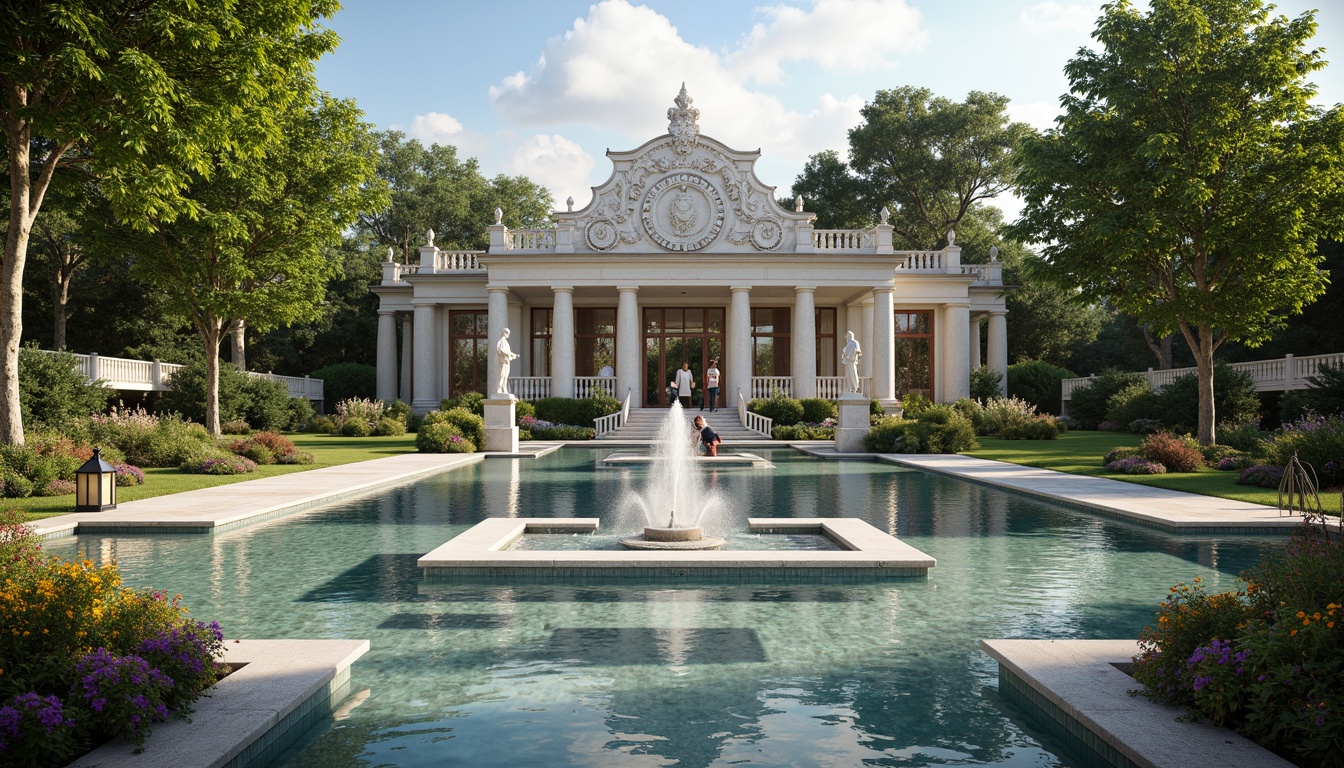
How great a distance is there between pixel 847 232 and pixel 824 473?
19.1m

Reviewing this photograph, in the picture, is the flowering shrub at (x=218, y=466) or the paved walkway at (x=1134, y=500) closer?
the paved walkway at (x=1134, y=500)

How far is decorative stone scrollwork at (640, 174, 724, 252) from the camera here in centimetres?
3391

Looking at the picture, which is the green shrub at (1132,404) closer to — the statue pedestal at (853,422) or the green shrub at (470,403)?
the statue pedestal at (853,422)

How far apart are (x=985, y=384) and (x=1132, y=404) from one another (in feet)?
21.5

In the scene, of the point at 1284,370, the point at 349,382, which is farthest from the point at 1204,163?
the point at 349,382

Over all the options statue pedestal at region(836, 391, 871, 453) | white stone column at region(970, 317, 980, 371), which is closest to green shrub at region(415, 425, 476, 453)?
statue pedestal at region(836, 391, 871, 453)

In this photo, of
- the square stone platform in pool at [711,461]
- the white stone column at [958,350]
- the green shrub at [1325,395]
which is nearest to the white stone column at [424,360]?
the square stone platform in pool at [711,461]

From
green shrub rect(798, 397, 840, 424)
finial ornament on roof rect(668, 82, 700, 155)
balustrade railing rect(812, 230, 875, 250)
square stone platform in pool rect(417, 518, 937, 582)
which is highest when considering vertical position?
finial ornament on roof rect(668, 82, 700, 155)

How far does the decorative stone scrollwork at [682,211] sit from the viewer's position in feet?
111

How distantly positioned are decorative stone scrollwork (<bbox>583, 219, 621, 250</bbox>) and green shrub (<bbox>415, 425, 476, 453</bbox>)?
475 inches

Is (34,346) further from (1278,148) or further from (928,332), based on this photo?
(928,332)

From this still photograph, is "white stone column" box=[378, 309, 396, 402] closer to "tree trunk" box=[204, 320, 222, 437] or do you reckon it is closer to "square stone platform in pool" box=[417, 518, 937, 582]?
"tree trunk" box=[204, 320, 222, 437]

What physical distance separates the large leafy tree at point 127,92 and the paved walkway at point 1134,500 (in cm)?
1509

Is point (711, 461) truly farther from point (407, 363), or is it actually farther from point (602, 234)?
→ point (407, 363)
